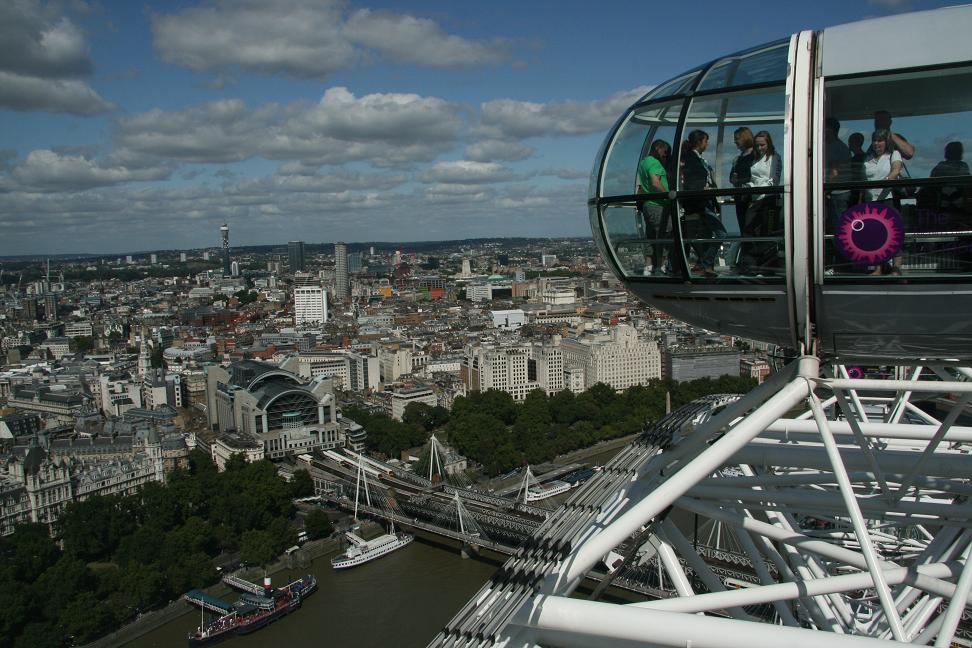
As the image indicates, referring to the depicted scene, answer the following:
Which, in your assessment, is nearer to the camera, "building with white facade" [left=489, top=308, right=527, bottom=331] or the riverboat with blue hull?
the riverboat with blue hull

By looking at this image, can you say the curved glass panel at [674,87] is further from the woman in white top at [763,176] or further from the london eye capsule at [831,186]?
the woman in white top at [763,176]

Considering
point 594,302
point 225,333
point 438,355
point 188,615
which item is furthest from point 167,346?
point 188,615

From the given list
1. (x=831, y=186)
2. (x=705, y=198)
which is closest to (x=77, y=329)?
(x=705, y=198)

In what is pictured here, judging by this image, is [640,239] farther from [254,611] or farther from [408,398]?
[408,398]

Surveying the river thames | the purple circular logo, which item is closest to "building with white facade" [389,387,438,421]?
the river thames

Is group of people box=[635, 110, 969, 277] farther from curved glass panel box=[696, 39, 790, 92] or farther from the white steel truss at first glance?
the white steel truss

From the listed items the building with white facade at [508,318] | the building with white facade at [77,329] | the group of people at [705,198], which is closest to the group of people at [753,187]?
the group of people at [705,198]

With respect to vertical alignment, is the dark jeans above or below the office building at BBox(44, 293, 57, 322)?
above
